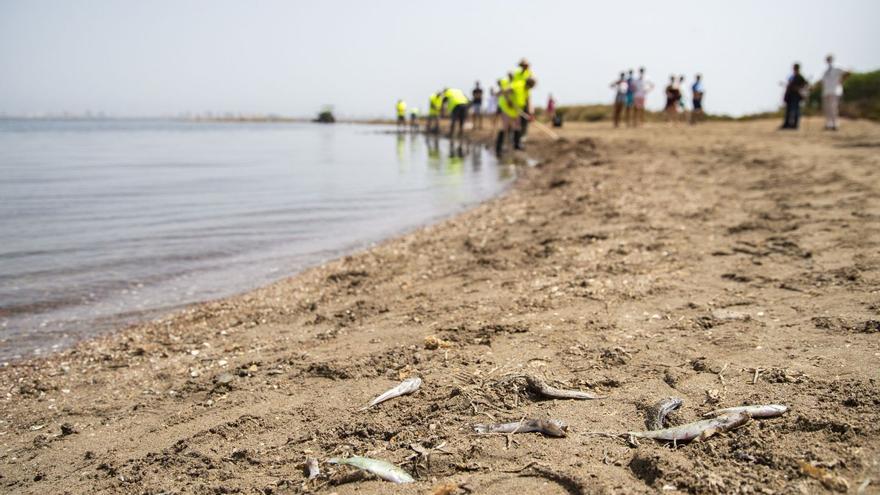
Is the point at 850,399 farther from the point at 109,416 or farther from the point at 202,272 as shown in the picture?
the point at 202,272

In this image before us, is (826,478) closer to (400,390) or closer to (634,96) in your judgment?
(400,390)

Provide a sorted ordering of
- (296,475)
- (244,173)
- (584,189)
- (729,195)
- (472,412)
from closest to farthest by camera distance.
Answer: (296,475) < (472,412) < (729,195) < (584,189) < (244,173)

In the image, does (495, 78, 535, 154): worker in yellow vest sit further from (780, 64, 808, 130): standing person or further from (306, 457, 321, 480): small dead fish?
(306, 457, 321, 480): small dead fish

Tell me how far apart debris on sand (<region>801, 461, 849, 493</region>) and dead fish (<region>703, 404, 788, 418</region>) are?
1.14 ft

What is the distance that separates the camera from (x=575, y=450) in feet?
7.71

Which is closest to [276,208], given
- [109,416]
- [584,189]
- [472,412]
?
[584,189]

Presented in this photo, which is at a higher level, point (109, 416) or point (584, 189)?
point (584, 189)

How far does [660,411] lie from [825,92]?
17810 millimetres

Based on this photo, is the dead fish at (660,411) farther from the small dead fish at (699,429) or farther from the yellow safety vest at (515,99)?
the yellow safety vest at (515,99)

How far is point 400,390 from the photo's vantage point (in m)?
2.97

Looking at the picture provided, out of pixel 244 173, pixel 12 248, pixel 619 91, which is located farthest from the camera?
pixel 619 91

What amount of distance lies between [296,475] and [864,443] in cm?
207

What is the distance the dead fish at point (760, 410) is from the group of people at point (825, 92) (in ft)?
56.2

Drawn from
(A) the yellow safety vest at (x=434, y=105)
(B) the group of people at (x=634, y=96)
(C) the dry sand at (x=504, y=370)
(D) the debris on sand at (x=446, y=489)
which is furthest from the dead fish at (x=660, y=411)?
(A) the yellow safety vest at (x=434, y=105)
